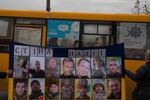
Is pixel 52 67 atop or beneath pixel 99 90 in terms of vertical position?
atop

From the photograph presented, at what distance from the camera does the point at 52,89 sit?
1057 cm

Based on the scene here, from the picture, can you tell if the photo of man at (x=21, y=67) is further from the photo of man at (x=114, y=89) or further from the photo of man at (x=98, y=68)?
the photo of man at (x=114, y=89)

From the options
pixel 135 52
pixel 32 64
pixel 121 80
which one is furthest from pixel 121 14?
pixel 32 64

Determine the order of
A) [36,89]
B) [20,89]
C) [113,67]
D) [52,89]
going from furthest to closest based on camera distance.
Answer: [113,67] → [52,89] → [36,89] → [20,89]

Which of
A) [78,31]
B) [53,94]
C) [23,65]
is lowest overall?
[53,94]

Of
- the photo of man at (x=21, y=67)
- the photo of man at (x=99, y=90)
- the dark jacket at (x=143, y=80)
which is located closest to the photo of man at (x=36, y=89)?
the photo of man at (x=21, y=67)

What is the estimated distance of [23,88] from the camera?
10.4 m

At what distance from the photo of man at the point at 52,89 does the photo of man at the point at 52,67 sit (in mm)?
116

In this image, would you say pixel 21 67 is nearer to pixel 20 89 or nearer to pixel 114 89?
pixel 20 89

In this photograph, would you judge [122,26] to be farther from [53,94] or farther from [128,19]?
[53,94]

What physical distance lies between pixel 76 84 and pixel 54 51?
0.92 metres

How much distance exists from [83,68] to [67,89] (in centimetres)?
63

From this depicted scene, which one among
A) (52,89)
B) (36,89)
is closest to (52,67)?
(52,89)

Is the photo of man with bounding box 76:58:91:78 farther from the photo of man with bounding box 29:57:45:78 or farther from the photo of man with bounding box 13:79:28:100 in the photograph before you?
the photo of man with bounding box 13:79:28:100
